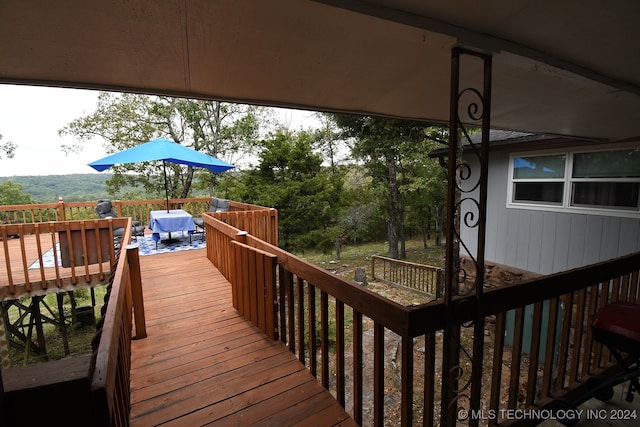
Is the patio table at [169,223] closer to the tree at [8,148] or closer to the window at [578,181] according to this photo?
the window at [578,181]

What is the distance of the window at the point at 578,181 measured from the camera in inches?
190

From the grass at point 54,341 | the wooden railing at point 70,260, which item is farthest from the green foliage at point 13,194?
the wooden railing at point 70,260

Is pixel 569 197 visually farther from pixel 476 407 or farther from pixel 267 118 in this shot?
pixel 267 118

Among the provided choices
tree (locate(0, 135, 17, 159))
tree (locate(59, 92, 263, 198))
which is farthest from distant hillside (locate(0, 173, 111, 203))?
tree (locate(59, 92, 263, 198))

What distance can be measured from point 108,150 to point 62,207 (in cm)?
542

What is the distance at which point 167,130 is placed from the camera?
13656mm

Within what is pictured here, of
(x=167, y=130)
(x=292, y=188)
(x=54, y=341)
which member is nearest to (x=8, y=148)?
(x=167, y=130)

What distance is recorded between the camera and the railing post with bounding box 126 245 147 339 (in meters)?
3.02

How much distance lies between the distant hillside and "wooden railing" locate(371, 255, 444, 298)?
19133 mm

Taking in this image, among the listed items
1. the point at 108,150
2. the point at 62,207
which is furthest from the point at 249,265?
the point at 108,150

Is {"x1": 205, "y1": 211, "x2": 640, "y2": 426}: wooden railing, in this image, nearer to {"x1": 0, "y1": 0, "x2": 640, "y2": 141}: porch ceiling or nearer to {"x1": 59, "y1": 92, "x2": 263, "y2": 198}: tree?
{"x1": 0, "y1": 0, "x2": 640, "y2": 141}: porch ceiling

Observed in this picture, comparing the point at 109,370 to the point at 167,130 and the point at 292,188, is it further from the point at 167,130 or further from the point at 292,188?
the point at 167,130

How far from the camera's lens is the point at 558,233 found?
18.8 feet

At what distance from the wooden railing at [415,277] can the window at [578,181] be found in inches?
122
